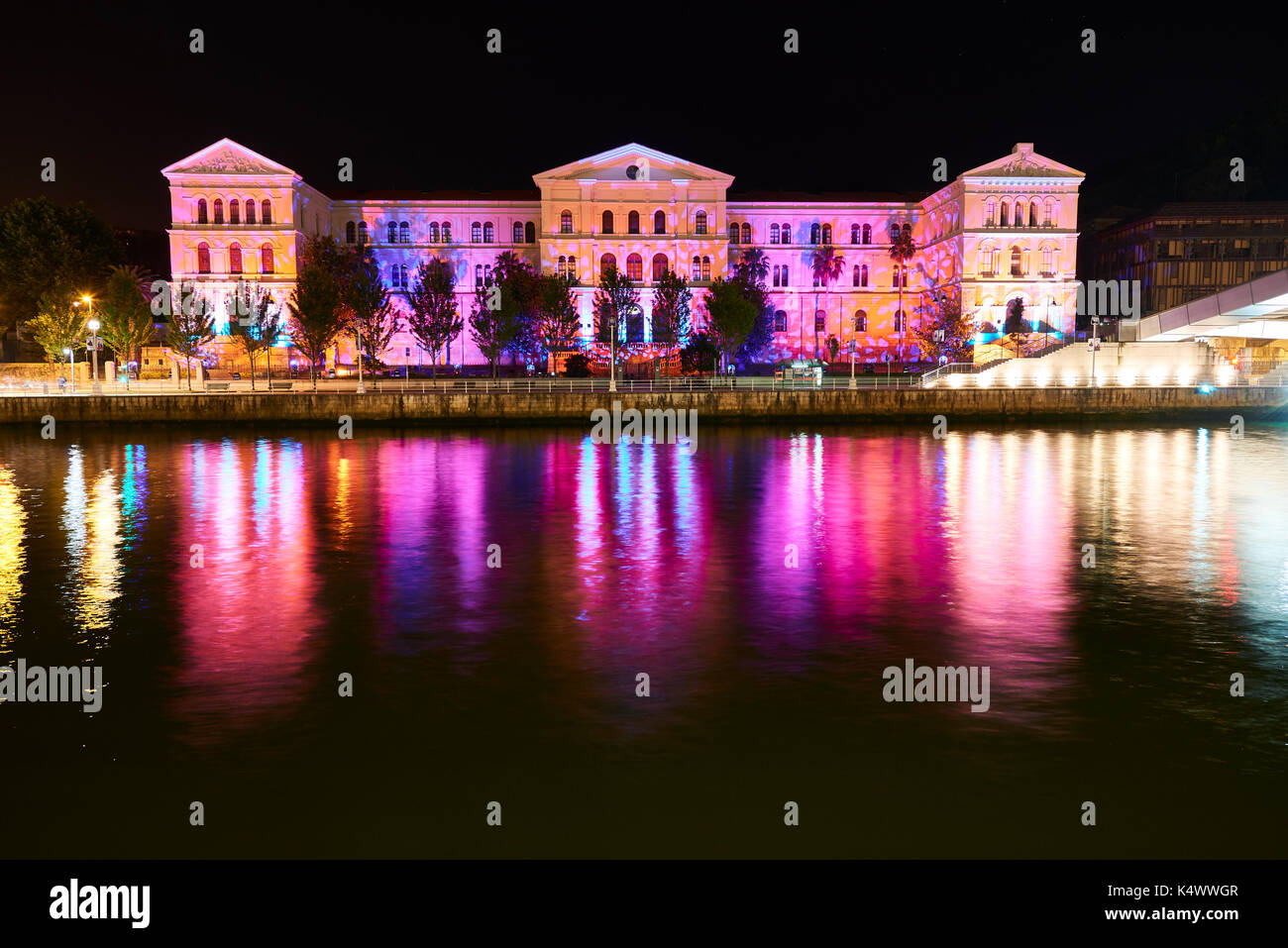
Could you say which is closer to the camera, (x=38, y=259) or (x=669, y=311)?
(x=38, y=259)

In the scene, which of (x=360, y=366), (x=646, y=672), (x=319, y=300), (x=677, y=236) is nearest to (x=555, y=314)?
(x=319, y=300)

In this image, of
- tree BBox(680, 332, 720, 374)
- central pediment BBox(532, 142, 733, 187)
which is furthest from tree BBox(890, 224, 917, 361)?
tree BBox(680, 332, 720, 374)

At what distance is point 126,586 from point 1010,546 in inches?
692

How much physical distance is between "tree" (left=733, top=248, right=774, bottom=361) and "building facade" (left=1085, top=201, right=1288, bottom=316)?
34.4 meters

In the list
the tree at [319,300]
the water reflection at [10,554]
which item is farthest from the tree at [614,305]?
the water reflection at [10,554]

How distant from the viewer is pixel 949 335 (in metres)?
77.6

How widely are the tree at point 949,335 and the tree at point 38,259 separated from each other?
56.4 m

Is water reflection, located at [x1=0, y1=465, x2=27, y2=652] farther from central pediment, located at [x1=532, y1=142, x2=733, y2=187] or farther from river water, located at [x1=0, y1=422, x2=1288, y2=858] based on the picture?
central pediment, located at [x1=532, y1=142, x2=733, y2=187]

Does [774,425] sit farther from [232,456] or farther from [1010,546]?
[1010,546]

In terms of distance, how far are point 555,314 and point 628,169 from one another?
15790 mm

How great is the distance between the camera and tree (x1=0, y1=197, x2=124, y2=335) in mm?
71000

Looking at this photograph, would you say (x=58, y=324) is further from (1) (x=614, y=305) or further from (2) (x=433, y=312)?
(1) (x=614, y=305)
